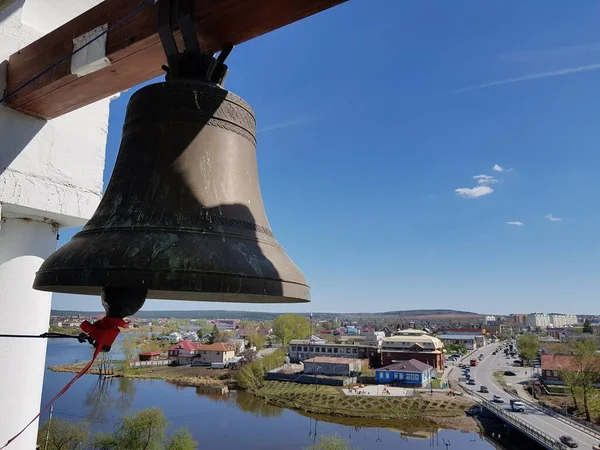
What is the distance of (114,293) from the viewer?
905mm

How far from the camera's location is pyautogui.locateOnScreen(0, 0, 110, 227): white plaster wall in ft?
5.11

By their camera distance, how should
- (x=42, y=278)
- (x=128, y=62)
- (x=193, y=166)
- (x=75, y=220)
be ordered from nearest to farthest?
(x=42, y=278)
(x=193, y=166)
(x=128, y=62)
(x=75, y=220)

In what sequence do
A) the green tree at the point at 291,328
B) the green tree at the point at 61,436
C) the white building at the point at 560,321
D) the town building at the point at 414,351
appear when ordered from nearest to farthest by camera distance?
the green tree at the point at 61,436, the town building at the point at 414,351, the green tree at the point at 291,328, the white building at the point at 560,321

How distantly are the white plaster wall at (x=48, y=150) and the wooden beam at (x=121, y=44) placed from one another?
8 centimetres

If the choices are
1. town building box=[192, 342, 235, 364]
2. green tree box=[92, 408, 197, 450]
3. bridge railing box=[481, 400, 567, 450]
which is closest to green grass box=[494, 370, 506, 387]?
bridge railing box=[481, 400, 567, 450]

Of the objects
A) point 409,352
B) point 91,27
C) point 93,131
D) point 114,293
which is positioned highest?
point 91,27

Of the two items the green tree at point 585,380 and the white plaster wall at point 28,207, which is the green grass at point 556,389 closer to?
the green tree at point 585,380

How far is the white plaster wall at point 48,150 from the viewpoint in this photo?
5.11 ft

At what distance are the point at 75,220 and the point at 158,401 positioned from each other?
23.5 m

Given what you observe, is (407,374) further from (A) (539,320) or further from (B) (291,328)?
(A) (539,320)

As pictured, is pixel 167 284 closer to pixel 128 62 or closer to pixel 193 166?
pixel 193 166

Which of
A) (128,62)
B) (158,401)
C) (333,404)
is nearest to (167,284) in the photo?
(128,62)

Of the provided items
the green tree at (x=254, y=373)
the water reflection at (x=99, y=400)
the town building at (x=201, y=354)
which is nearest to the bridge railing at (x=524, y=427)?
the green tree at (x=254, y=373)

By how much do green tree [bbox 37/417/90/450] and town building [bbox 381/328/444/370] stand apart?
21797 mm
